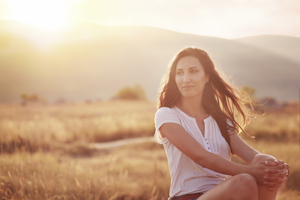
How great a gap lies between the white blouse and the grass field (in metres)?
0.55

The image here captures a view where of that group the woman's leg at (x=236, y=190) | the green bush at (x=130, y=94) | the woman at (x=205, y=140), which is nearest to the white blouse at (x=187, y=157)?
the woman at (x=205, y=140)

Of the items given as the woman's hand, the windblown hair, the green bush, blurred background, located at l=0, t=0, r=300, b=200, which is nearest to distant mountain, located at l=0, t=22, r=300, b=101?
blurred background, located at l=0, t=0, r=300, b=200

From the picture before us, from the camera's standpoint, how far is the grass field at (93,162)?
10.9 ft

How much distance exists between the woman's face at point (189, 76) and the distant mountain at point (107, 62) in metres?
61.3

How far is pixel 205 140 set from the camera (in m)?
2.27

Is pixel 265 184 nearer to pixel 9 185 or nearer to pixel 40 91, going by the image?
pixel 9 185

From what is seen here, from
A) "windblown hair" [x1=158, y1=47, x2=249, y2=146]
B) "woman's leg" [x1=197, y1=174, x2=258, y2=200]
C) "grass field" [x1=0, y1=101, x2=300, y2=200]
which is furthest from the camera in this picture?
"grass field" [x1=0, y1=101, x2=300, y2=200]

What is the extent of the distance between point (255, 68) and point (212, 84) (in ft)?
289

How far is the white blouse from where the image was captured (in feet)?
6.97

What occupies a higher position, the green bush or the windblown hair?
the windblown hair

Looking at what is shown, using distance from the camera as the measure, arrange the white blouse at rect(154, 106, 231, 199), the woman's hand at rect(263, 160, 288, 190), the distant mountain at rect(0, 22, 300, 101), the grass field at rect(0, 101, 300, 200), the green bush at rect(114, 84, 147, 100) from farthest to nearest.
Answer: the distant mountain at rect(0, 22, 300, 101) → the green bush at rect(114, 84, 147, 100) → the grass field at rect(0, 101, 300, 200) → the white blouse at rect(154, 106, 231, 199) → the woman's hand at rect(263, 160, 288, 190)

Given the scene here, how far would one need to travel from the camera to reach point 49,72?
8644 cm

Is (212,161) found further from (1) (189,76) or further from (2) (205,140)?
(1) (189,76)

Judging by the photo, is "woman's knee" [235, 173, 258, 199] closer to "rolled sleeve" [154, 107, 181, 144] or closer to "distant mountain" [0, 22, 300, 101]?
"rolled sleeve" [154, 107, 181, 144]
